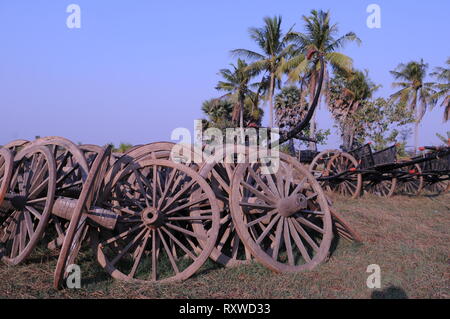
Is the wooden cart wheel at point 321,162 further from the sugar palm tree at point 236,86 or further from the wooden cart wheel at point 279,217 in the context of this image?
the sugar palm tree at point 236,86

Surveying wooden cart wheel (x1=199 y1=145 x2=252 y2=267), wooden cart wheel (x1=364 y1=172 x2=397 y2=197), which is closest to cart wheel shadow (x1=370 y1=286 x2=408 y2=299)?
wooden cart wheel (x1=199 y1=145 x2=252 y2=267)

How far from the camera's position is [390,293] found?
3625mm

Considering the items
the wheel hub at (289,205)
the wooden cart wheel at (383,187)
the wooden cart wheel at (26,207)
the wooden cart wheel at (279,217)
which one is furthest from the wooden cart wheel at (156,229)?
the wooden cart wheel at (383,187)

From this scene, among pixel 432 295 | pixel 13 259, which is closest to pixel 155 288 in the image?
pixel 13 259

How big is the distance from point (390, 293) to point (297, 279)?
897 millimetres

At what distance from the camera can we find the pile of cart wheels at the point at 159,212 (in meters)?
3.95

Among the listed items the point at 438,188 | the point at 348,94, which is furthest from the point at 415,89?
the point at 438,188

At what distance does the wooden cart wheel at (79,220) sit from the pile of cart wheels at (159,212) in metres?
0.01

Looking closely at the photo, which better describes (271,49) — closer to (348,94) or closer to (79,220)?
(348,94)

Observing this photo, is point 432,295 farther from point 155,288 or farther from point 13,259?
point 13,259

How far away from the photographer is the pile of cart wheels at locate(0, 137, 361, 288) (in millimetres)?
3949

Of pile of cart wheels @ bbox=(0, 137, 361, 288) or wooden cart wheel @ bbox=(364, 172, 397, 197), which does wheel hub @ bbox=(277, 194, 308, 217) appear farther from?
wooden cart wheel @ bbox=(364, 172, 397, 197)
